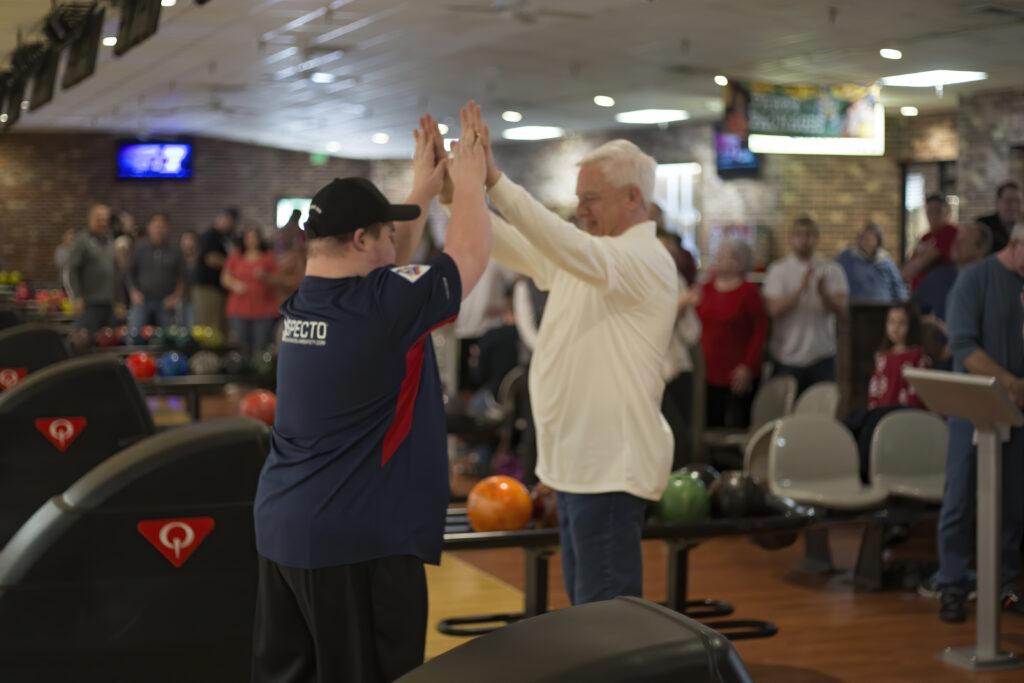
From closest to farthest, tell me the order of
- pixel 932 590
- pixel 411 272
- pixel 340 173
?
1. pixel 411 272
2. pixel 932 590
3. pixel 340 173

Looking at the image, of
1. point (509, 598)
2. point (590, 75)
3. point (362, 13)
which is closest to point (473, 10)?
point (362, 13)

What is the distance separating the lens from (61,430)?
3.94 metres

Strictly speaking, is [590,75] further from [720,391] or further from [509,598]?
[509,598]

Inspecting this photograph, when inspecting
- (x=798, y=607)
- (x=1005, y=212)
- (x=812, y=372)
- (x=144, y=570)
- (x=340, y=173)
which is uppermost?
(x=340, y=173)

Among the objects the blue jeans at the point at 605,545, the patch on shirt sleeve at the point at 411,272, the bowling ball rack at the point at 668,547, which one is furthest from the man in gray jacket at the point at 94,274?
the patch on shirt sleeve at the point at 411,272

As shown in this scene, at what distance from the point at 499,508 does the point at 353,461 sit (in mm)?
1748

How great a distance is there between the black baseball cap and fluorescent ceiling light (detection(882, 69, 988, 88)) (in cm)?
953

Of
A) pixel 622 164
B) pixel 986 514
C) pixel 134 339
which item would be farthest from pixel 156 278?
pixel 622 164

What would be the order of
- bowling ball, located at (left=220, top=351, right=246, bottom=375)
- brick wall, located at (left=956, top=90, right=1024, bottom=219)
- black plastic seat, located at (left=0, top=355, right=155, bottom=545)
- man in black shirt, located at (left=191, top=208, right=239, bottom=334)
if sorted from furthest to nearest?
man in black shirt, located at (left=191, top=208, right=239, bottom=334)
brick wall, located at (left=956, top=90, right=1024, bottom=219)
bowling ball, located at (left=220, top=351, right=246, bottom=375)
black plastic seat, located at (left=0, top=355, right=155, bottom=545)

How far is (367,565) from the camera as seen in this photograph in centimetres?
231

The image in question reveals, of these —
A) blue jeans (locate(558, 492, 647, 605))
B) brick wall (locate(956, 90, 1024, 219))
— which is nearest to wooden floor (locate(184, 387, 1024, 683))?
blue jeans (locate(558, 492, 647, 605))

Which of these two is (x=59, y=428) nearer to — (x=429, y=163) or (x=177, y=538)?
(x=177, y=538)

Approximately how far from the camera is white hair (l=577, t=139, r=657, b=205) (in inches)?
122

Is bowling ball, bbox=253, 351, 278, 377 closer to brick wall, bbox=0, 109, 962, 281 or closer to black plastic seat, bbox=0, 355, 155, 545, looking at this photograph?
black plastic seat, bbox=0, 355, 155, 545
